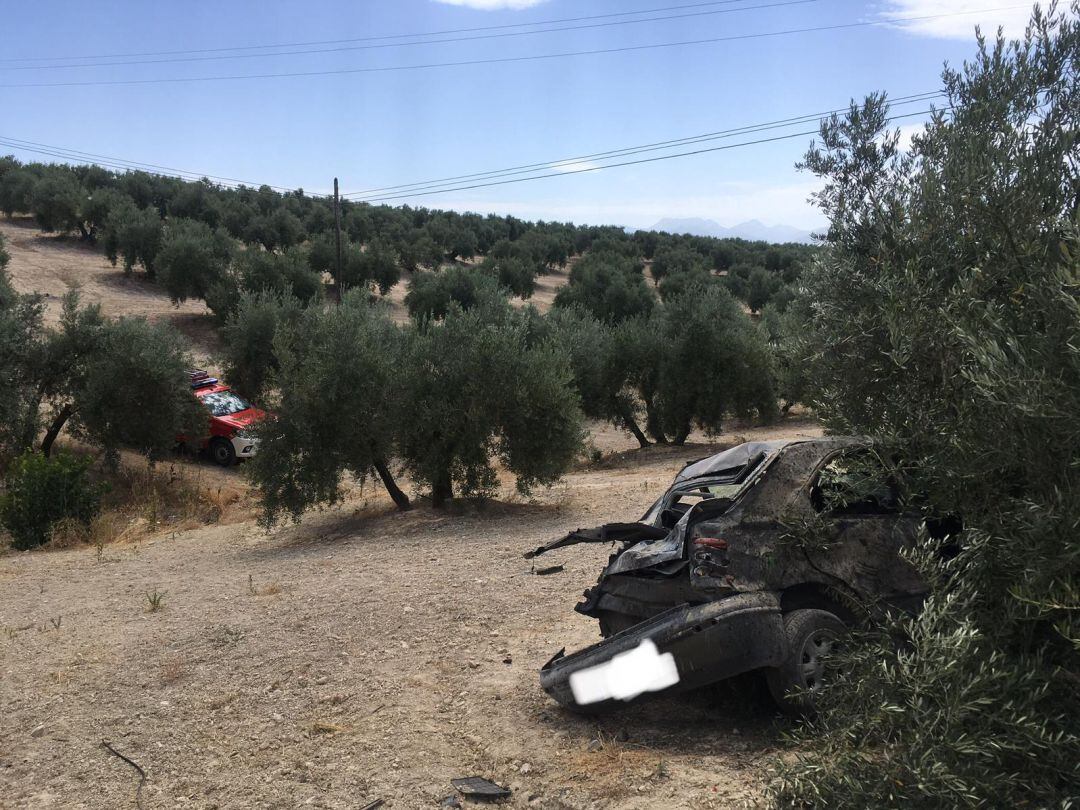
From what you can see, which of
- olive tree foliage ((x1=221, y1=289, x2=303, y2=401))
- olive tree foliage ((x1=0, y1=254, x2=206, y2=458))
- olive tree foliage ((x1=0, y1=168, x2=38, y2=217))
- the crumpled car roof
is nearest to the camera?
the crumpled car roof

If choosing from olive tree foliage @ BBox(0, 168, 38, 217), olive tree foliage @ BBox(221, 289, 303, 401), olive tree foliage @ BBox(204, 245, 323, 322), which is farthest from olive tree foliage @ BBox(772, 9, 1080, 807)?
olive tree foliage @ BBox(0, 168, 38, 217)

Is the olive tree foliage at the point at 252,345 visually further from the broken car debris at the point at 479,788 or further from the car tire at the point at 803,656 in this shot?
the car tire at the point at 803,656

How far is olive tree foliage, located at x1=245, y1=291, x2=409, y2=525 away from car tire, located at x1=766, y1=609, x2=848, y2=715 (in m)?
10.0

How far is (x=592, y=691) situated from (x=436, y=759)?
102 centimetres

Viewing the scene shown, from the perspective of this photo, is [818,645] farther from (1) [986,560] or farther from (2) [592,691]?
(1) [986,560]

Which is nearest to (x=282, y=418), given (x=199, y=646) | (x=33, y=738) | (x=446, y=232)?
(x=199, y=646)

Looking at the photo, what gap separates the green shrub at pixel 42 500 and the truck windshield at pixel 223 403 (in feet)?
21.4

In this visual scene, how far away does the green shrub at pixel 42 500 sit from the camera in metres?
14.9

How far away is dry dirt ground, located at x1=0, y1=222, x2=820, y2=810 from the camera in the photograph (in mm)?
4973

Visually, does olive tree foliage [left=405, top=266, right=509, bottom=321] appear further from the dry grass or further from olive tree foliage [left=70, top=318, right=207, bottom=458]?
olive tree foliage [left=70, top=318, right=207, bottom=458]

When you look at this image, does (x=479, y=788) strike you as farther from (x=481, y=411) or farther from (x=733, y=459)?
(x=481, y=411)

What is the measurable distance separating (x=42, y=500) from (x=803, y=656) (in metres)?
14.3

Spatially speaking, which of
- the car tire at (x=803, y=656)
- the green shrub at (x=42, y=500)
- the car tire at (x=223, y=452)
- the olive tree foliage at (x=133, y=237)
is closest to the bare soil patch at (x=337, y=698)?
the car tire at (x=803, y=656)

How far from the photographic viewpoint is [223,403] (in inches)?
898
